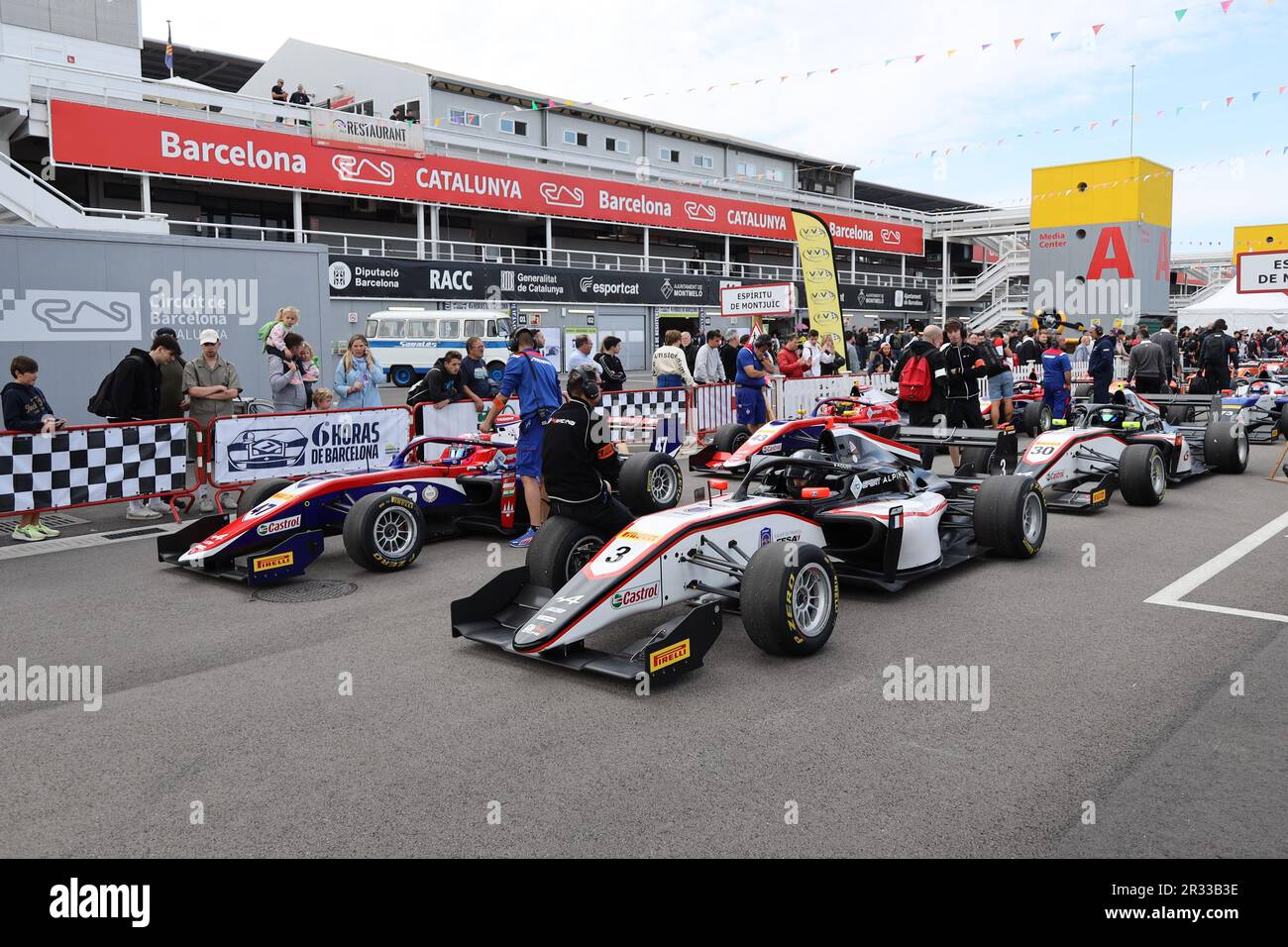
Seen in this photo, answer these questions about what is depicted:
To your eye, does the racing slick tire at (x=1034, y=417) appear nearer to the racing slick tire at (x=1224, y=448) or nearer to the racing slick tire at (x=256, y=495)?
the racing slick tire at (x=1224, y=448)

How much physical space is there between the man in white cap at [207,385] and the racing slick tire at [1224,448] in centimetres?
1083

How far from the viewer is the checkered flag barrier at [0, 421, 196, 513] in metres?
8.32

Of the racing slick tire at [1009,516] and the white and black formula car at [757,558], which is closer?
the white and black formula car at [757,558]

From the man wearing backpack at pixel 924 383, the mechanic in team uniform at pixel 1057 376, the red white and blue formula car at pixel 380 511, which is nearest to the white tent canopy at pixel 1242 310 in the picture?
the mechanic in team uniform at pixel 1057 376

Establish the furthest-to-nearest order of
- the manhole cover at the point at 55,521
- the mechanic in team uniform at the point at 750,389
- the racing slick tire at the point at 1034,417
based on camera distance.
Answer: the racing slick tire at the point at 1034,417 < the mechanic in team uniform at the point at 750,389 < the manhole cover at the point at 55,521

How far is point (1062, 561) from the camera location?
7.37 metres

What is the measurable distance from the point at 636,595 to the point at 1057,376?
10752 millimetres

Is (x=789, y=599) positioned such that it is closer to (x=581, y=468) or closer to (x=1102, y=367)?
(x=581, y=468)

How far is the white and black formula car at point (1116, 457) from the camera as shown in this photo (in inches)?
363

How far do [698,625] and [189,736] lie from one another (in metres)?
2.32

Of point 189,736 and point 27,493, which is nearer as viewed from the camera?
point 189,736
